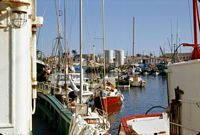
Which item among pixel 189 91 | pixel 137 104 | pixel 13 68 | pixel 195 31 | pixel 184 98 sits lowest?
pixel 137 104

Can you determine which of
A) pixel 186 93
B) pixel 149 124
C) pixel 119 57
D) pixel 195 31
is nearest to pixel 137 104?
pixel 149 124

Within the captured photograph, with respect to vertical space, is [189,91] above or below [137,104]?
above

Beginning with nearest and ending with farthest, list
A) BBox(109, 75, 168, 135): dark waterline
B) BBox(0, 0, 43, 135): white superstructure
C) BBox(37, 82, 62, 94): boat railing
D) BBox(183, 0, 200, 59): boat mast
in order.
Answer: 1. BBox(0, 0, 43, 135): white superstructure
2. BBox(183, 0, 200, 59): boat mast
3. BBox(37, 82, 62, 94): boat railing
4. BBox(109, 75, 168, 135): dark waterline

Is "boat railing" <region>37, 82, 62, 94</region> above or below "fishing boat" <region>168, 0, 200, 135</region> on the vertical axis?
below

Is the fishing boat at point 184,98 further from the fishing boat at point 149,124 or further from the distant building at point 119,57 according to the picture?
the distant building at point 119,57

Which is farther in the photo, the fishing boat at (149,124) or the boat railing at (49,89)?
the boat railing at (49,89)

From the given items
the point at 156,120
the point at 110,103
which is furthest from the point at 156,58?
the point at 156,120

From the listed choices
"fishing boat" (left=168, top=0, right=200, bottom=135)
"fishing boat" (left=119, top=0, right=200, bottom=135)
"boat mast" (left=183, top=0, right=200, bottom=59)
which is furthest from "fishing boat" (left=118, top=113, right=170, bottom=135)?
"boat mast" (left=183, top=0, right=200, bottom=59)

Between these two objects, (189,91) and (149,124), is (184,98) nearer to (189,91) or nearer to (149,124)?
(189,91)

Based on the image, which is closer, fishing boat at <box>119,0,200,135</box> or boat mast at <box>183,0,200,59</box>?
fishing boat at <box>119,0,200,135</box>

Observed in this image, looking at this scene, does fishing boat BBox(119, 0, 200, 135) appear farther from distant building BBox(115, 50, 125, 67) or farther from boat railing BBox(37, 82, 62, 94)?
distant building BBox(115, 50, 125, 67)

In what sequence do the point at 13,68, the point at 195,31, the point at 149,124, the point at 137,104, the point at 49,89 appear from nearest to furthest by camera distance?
1. the point at 13,68
2. the point at 195,31
3. the point at 149,124
4. the point at 49,89
5. the point at 137,104

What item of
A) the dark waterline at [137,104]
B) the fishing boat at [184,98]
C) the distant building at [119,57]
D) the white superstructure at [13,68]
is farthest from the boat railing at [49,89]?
the distant building at [119,57]

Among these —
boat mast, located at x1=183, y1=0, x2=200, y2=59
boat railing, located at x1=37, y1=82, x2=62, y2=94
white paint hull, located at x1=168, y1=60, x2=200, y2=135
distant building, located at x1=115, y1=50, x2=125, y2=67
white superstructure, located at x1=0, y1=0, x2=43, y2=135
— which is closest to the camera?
white superstructure, located at x1=0, y1=0, x2=43, y2=135
